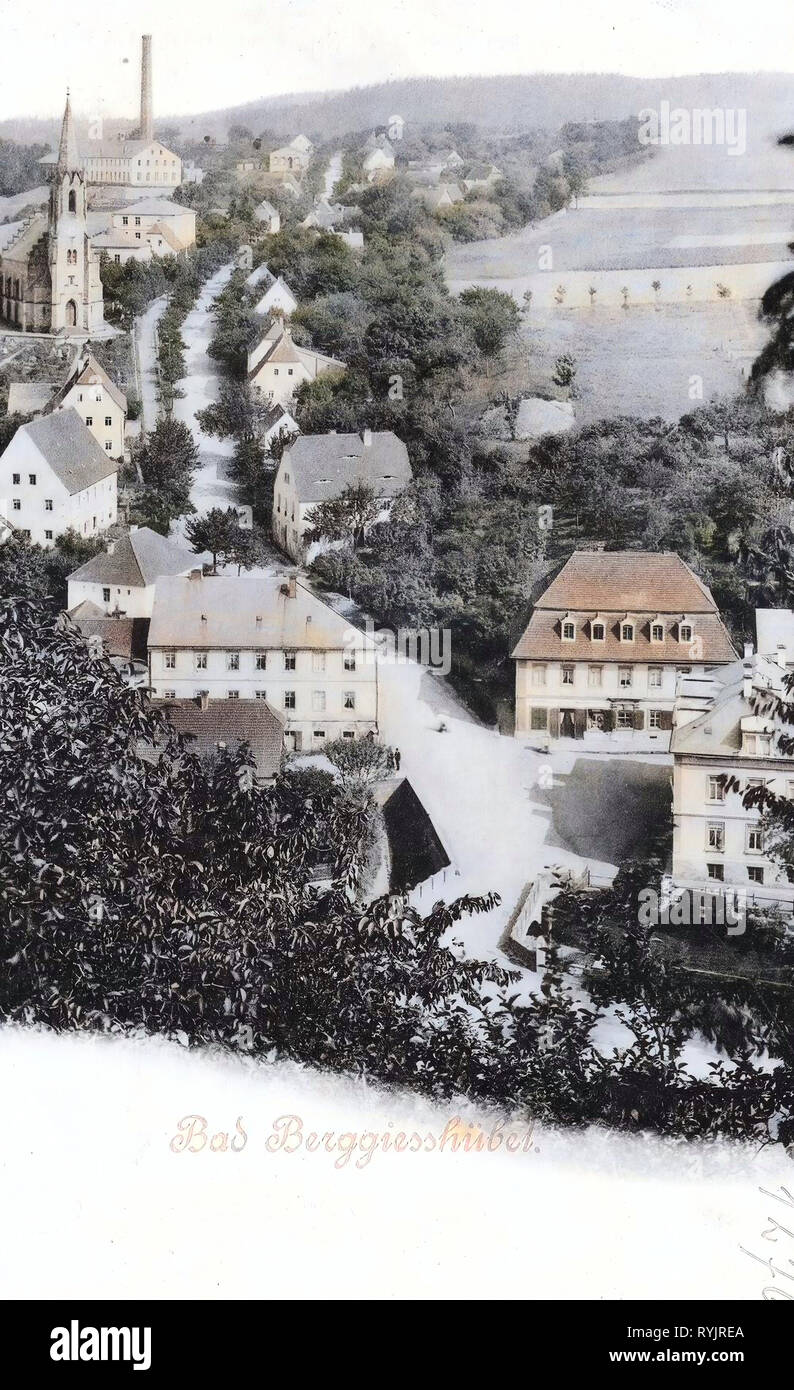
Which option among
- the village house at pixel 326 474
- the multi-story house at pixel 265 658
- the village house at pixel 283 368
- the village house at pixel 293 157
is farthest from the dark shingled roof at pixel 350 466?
the village house at pixel 293 157

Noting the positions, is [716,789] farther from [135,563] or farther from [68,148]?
[68,148]

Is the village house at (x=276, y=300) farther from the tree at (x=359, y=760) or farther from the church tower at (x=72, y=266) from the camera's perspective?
the tree at (x=359, y=760)

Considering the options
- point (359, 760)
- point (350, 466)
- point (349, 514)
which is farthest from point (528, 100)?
point (359, 760)

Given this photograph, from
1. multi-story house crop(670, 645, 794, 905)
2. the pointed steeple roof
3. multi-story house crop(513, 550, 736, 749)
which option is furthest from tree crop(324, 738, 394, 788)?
the pointed steeple roof

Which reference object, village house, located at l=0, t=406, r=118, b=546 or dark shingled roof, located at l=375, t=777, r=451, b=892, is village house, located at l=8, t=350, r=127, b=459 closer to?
village house, located at l=0, t=406, r=118, b=546

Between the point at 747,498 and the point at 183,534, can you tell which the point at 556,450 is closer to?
the point at 747,498

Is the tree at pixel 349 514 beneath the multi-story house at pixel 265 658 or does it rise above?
above
